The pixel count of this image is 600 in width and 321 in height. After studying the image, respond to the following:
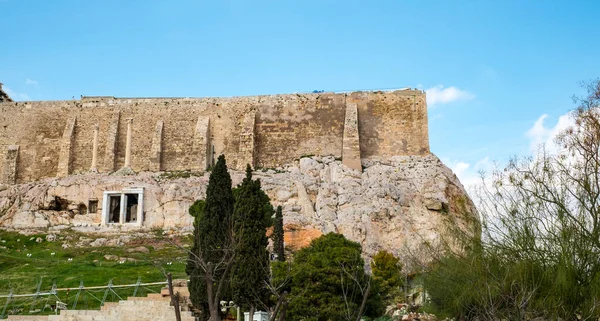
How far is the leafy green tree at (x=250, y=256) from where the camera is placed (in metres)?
16.2

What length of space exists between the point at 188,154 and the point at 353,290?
74.2 feet

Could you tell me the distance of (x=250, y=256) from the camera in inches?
652

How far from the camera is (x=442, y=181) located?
33.8 m

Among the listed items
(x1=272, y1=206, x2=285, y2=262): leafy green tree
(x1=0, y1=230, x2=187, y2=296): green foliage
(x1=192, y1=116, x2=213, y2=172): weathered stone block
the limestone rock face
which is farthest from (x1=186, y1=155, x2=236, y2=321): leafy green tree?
(x1=192, y1=116, x2=213, y2=172): weathered stone block

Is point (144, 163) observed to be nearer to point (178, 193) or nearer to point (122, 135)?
point (122, 135)

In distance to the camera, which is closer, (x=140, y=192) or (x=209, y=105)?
(x=140, y=192)

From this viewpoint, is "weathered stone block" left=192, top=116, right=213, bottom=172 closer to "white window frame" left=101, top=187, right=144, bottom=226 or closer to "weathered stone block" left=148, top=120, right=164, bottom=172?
"weathered stone block" left=148, top=120, right=164, bottom=172

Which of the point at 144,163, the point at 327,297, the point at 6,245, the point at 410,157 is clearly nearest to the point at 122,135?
the point at 144,163

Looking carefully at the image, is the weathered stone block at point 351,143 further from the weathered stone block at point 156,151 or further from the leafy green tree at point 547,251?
the leafy green tree at point 547,251

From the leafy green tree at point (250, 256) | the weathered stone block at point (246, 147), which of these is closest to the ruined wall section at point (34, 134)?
the weathered stone block at point (246, 147)

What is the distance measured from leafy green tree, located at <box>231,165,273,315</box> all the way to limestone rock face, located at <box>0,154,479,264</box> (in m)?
12.4

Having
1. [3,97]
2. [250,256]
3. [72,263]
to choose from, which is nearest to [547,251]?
[250,256]

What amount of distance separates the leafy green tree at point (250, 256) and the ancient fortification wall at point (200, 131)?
19.1m

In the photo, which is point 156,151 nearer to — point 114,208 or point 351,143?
point 114,208
